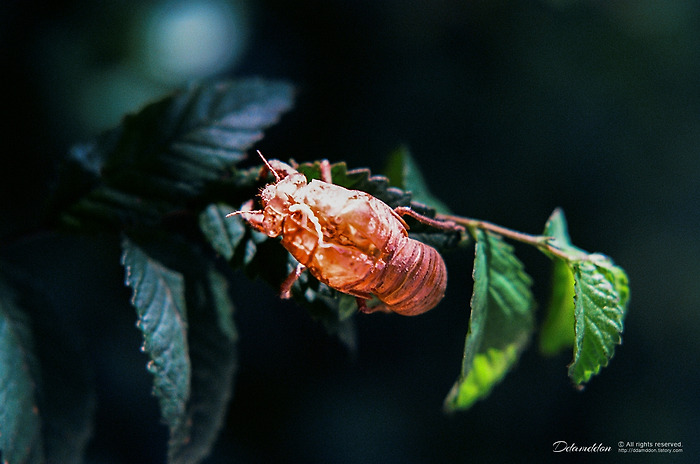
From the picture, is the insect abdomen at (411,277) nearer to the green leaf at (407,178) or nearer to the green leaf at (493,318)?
the green leaf at (493,318)

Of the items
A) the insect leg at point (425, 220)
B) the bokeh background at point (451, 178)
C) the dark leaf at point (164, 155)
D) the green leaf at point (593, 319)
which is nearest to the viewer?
the green leaf at point (593, 319)

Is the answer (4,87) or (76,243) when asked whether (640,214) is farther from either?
(4,87)

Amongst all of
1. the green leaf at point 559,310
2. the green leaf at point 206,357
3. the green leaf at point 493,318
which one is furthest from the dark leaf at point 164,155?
the green leaf at point 559,310

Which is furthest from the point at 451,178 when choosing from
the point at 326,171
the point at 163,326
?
the point at 163,326

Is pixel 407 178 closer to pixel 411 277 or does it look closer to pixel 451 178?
pixel 411 277

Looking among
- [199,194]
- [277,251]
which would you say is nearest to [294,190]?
[277,251]
